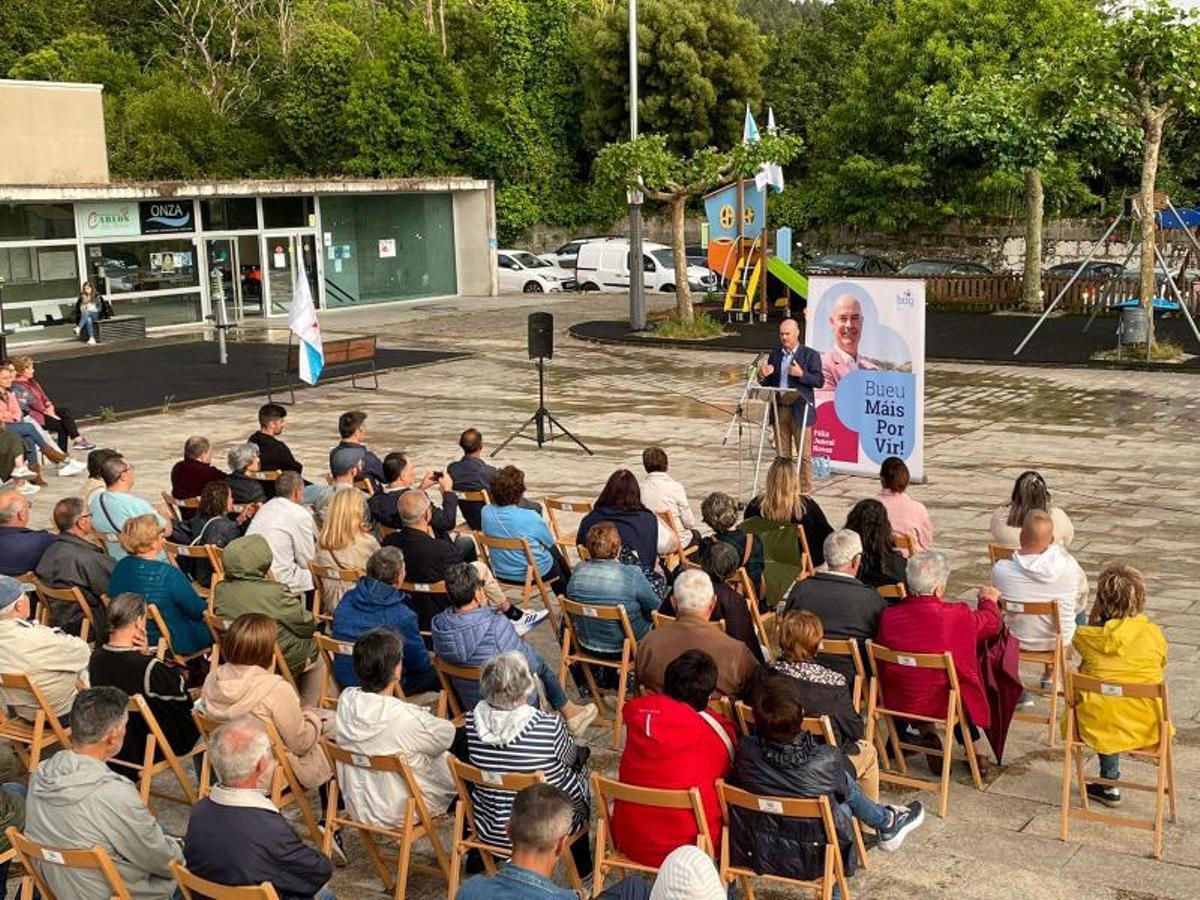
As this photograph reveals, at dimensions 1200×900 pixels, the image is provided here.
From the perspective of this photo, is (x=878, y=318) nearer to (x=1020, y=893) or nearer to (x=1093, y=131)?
(x=1020, y=893)

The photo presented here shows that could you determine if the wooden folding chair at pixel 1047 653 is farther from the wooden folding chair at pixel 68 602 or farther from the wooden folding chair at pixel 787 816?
the wooden folding chair at pixel 68 602

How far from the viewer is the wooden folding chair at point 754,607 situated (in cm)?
752

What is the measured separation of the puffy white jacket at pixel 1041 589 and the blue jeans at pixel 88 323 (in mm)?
23547

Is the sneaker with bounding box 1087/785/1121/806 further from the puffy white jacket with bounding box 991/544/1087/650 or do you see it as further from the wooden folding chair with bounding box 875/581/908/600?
the wooden folding chair with bounding box 875/581/908/600

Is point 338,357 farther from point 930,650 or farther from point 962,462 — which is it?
point 930,650

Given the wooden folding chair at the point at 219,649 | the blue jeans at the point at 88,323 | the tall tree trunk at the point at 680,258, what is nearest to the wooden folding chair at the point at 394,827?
the wooden folding chair at the point at 219,649

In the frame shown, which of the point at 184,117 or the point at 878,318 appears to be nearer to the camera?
the point at 878,318

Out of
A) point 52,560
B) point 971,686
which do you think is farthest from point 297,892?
point 52,560

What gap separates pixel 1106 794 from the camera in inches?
256

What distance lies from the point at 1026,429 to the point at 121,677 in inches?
509

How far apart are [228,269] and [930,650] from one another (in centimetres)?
2776

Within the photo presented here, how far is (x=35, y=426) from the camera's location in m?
15.1

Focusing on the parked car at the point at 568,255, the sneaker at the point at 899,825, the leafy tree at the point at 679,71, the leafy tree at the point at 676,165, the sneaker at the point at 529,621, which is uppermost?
the leafy tree at the point at 679,71

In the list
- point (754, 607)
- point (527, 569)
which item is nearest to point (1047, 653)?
point (754, 607)
